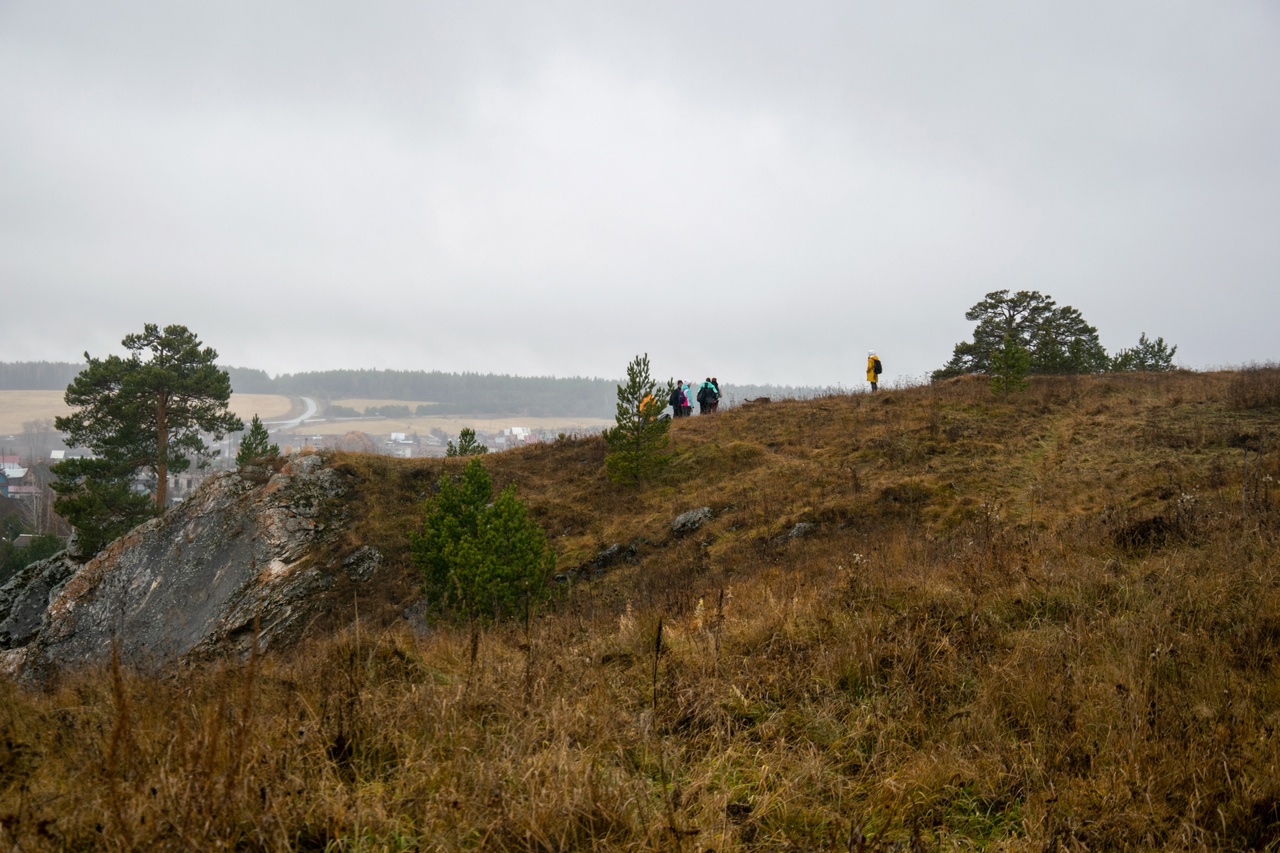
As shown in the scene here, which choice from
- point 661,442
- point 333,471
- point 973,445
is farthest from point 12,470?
point 973,445

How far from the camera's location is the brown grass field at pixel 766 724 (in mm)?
2381

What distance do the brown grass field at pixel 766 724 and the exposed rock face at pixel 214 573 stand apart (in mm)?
13229

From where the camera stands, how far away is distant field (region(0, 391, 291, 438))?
552 feet

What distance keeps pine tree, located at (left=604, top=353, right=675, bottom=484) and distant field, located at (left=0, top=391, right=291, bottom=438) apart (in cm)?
17209

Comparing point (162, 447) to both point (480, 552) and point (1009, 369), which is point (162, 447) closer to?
point (480, 552)

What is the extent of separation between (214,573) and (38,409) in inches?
8872

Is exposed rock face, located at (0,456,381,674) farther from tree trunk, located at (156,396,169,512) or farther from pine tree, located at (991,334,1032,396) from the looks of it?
pine tree, located at (991,334,1032,396)

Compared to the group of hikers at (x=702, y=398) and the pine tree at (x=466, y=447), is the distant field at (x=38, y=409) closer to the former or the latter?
the pine tree at (x=466, y=447)

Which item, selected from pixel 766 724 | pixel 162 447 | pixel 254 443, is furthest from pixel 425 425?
pixel 766 724

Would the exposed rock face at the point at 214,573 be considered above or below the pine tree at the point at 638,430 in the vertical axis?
below

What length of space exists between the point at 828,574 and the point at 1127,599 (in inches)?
119

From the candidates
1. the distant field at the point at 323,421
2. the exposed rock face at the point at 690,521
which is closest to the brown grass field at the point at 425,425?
the distant field at the point at 323,421

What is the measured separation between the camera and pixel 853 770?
3.17m

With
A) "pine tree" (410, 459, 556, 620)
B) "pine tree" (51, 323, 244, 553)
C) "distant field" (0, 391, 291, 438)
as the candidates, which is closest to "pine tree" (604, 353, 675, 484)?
"pine tree" (410, 459, 556, 620)
